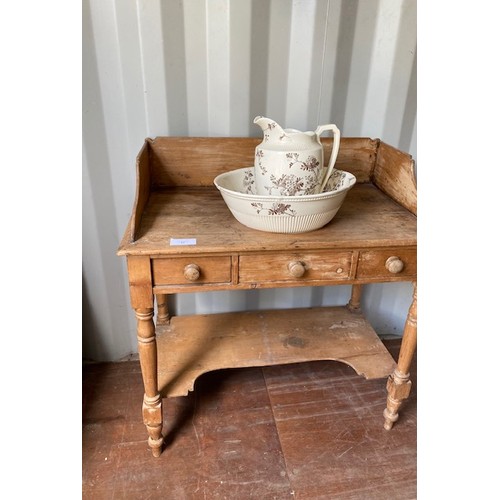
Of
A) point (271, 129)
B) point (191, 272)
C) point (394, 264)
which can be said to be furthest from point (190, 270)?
point (394, 264)

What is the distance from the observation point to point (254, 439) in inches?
46.7

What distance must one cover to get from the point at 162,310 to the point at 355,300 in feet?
2.32

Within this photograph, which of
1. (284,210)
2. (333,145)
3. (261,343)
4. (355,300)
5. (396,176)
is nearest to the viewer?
(284,210)

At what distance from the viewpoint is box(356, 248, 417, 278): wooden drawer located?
38.0 inches

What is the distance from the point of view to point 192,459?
44.3 inches

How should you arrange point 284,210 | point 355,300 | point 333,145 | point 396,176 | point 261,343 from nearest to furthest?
point 284,210, point 333,145, point 396,176, point 261,343, point 355,300

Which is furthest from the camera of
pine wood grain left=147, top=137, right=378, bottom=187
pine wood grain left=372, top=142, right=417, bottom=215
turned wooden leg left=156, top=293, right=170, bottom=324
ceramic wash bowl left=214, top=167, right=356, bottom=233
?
turned wooden leg left=156, top=293, right=170, bottom=324

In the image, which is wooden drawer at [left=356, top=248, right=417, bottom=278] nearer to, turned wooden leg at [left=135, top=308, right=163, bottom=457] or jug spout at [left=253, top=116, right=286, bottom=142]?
jug spout at [left=253, top=116, right=286, bottom=142]

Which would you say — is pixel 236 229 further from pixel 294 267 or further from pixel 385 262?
pixel 385 262

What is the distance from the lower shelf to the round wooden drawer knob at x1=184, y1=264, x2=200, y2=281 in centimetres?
39

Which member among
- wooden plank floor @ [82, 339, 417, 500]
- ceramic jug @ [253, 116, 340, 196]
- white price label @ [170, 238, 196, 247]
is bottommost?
wooden plank floor @ [82, 339, 417, 500]

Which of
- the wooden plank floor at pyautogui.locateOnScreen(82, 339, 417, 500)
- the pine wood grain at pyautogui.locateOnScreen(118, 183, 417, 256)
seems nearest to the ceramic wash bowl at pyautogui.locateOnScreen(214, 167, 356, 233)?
the pine wood grain at pyautogui.locateOnScreen(118, 183, 417, 256)

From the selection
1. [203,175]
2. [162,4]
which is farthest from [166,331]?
[162,4]

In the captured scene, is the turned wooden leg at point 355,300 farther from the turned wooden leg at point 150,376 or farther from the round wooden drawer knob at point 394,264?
the turned wooden leg at point 150,376
